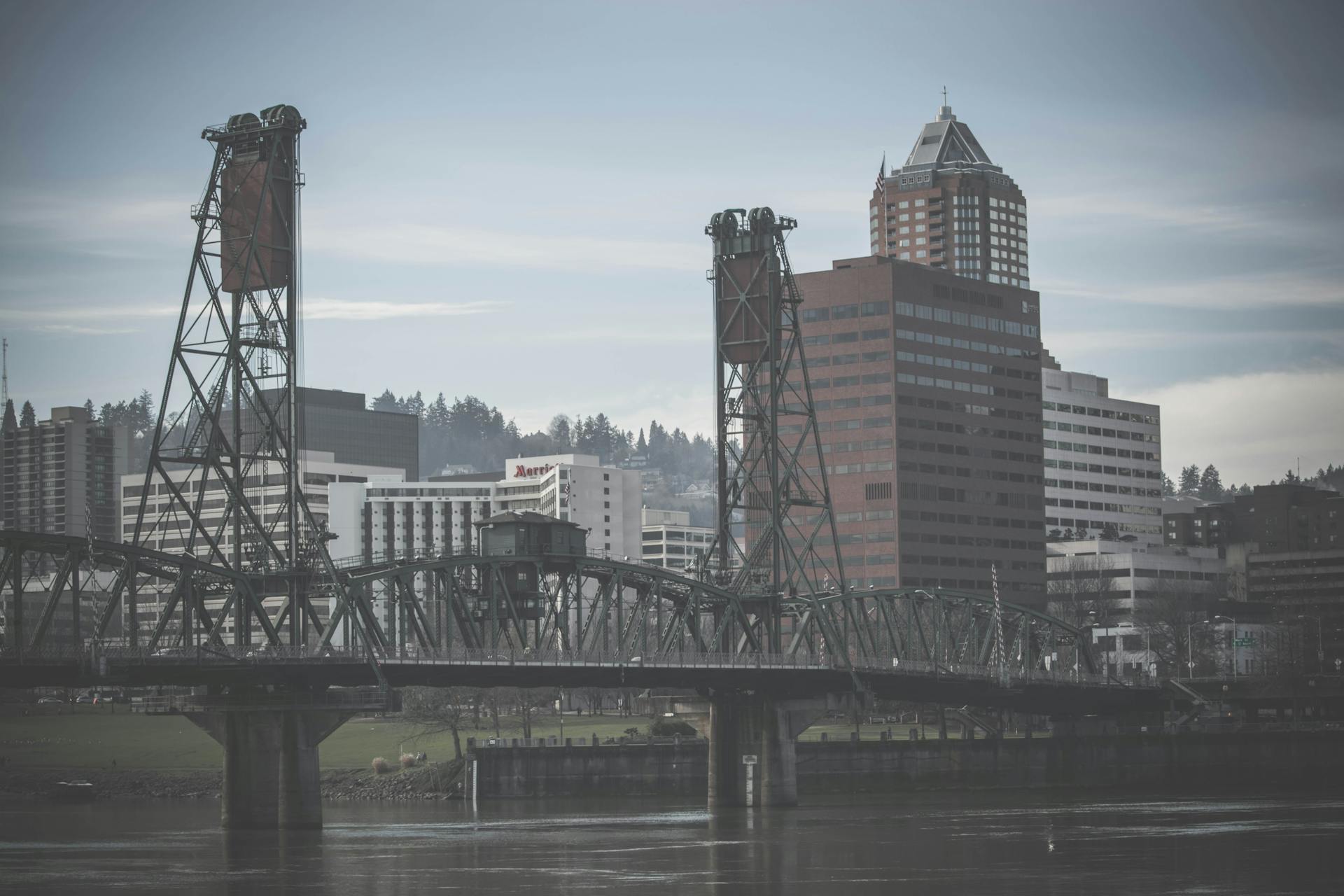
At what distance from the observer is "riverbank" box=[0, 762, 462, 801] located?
16625 centimetres

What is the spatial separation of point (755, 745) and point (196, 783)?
5729cm

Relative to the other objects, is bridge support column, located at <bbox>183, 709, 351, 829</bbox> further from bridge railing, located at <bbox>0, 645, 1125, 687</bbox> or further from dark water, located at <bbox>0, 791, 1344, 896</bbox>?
bridge railing, located at <bbox>0, 645, 1125, 687</bbox>

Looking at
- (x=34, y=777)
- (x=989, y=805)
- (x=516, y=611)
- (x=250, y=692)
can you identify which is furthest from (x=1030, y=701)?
(x=34, y=777)

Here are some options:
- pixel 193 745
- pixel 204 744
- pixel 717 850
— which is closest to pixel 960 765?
pixel 717 850

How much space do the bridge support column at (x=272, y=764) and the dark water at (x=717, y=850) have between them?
2866 mm

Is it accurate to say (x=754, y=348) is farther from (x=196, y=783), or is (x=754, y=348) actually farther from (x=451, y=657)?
(x=196, y=783)

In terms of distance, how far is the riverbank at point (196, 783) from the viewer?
16625 centimetres

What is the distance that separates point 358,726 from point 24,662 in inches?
3544

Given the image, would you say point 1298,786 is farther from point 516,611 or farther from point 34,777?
point 34,777

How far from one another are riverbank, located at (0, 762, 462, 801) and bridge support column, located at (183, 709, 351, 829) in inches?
1706

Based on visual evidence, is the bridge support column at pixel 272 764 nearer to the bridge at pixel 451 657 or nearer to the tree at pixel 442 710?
the bridge at pixel 451 657

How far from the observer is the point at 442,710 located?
175 metres

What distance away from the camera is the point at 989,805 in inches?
5709

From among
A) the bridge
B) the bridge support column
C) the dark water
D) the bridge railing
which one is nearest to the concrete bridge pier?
the bridge
